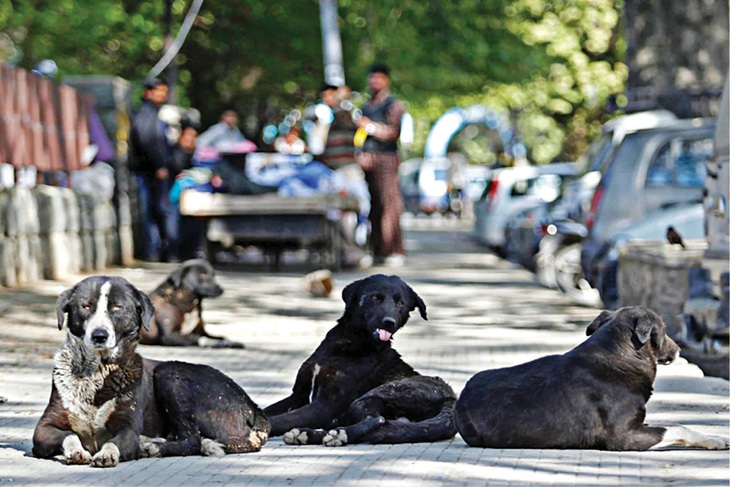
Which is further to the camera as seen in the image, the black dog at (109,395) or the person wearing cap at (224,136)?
the person wearing cap at (224,136)

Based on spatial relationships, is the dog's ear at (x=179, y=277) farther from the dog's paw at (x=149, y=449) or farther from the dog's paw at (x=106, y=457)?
the dog's paw at (x=106, y=457)

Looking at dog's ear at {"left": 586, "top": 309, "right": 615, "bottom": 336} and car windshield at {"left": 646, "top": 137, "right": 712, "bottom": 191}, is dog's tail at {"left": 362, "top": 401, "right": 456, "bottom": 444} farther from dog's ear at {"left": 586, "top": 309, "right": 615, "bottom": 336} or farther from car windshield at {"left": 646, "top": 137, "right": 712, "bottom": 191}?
car windshield at {"left": 646, "top": 137, "right": 712, "bottom": 191}

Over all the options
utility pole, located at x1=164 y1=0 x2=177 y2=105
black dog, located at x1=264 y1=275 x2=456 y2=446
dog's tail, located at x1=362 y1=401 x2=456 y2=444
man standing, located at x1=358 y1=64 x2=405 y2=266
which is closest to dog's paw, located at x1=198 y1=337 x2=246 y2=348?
black dog, located at x1=264 y1=275 x2=456 y2=446

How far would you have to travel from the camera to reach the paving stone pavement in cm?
738

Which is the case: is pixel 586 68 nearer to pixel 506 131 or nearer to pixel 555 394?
pixel 506 131

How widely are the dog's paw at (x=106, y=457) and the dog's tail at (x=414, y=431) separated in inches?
53.9

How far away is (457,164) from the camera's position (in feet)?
253

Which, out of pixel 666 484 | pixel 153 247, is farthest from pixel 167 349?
pixel 153 247

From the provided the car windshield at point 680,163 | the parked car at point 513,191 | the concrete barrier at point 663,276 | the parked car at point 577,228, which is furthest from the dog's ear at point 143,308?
the parked car at point 513,191

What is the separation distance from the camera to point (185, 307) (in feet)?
43.8

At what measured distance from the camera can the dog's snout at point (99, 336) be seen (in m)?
7.68

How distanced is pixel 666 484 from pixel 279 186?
620 inches

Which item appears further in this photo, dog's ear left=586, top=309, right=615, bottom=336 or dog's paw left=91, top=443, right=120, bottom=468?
dog's ear left=586, top=309, right=615, bottom=336

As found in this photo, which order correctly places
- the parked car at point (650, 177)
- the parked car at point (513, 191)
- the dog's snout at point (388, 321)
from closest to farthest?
the dog's snout at point (388, 321) → the parked car at point (650, 177) → the parked car at point (513, 191)
